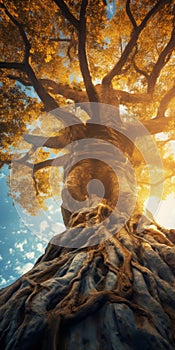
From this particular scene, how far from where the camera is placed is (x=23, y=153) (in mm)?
10406

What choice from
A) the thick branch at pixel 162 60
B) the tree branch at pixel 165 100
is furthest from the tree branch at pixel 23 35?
the tree branch at pixel 165 100

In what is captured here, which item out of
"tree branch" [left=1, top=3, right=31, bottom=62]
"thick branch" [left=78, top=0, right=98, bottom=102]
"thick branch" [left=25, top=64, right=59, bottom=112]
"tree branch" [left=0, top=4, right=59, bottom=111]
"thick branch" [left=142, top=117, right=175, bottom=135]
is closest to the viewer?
"thick branch" [left=78, top=0, right=98, bottom=102]

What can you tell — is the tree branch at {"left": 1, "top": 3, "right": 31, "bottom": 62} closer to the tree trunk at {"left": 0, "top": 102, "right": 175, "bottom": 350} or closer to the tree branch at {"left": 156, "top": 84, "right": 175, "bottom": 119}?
the tree trunk at {"left": 0, "top": 102, "right": 175, "bottom": 350}

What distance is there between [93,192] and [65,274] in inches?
124

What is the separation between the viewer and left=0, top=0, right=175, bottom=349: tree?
1892mm

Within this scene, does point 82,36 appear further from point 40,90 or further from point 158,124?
point 158,124

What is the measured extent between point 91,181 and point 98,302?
13.0 ft

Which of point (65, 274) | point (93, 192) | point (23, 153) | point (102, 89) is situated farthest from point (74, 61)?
point (65, 274)

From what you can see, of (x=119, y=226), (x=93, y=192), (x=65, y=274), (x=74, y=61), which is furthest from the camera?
(x=74, y=61)

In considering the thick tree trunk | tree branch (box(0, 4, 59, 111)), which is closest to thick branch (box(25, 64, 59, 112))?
tree branch (box(0, 4, 59, 111))

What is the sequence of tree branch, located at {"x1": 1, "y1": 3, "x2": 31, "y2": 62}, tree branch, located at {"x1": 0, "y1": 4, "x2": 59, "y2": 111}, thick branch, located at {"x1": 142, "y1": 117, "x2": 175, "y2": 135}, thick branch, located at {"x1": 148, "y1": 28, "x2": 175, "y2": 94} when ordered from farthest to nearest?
thick branch, located at {"x1": 142, "y1": 117, "x2": 175, "y2": 135}, thick branch, located at {"x1": 148, "y1": 28, "x2": 175, "y2": 94}, tree branch, located at {"x1": 0, "y1": 4, "x2": 59, "y2": 111}, tree branch, located at {"x1": 1, "y1": 3, "x2": 31, "y2": 62}

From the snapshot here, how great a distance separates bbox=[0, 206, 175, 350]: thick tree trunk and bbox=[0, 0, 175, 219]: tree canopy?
4751 mm

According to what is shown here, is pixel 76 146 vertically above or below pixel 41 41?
below

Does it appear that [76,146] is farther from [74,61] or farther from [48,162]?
[74,61]
